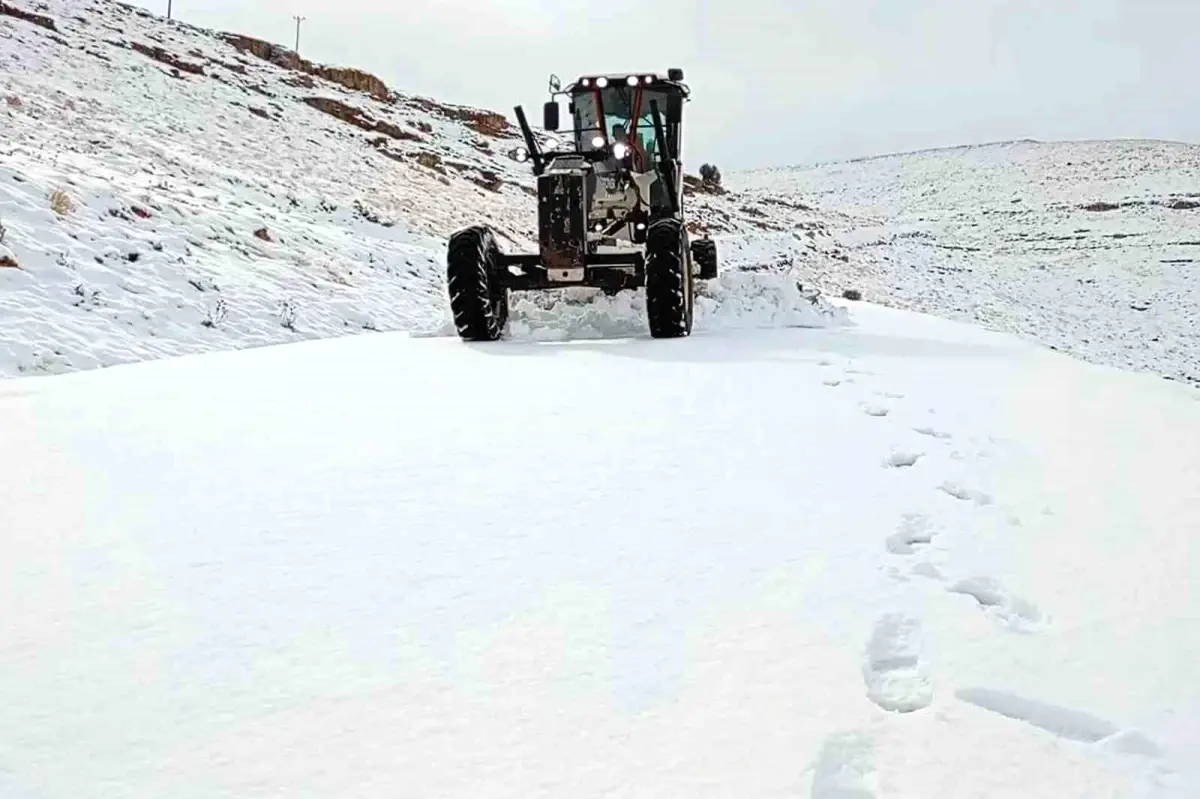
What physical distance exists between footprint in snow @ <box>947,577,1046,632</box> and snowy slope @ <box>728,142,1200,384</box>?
819 cm

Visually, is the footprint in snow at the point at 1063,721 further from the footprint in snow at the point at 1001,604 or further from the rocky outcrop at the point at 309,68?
the rocky outcrop at the point at 309,68

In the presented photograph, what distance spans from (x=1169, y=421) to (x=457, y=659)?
149 inches

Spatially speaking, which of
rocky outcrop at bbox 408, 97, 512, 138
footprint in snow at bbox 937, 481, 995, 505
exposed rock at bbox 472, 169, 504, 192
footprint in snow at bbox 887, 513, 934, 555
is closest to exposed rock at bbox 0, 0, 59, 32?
exposed rock at bbox 472, 169, 504, 192

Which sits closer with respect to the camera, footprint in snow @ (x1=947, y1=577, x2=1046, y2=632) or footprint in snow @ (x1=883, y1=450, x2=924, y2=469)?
footprint in snow @ (x1=947, y1=577, x2=1046, y2=632)

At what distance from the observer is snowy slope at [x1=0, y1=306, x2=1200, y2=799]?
1.44 meters

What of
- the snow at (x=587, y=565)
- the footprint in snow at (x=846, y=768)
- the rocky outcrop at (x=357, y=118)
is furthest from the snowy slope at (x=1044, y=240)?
the rocky outcrop at (x=357, y=118)

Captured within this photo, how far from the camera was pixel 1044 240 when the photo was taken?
2877cm

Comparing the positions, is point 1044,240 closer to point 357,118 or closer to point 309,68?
point 357,118

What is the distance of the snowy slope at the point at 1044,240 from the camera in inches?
519

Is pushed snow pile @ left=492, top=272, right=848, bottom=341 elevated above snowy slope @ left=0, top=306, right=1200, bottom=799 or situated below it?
above

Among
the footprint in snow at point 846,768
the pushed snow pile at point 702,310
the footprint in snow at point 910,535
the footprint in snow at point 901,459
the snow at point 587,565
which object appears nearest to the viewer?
the footprint in snow at point 846,768

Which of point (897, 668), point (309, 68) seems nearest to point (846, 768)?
point (897, 668)

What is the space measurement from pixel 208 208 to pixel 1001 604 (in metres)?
11.1

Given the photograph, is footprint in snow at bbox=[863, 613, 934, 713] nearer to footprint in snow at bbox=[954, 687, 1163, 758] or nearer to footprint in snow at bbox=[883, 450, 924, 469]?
footprint in snow at bbox=[954, 687, 1163, 758]
